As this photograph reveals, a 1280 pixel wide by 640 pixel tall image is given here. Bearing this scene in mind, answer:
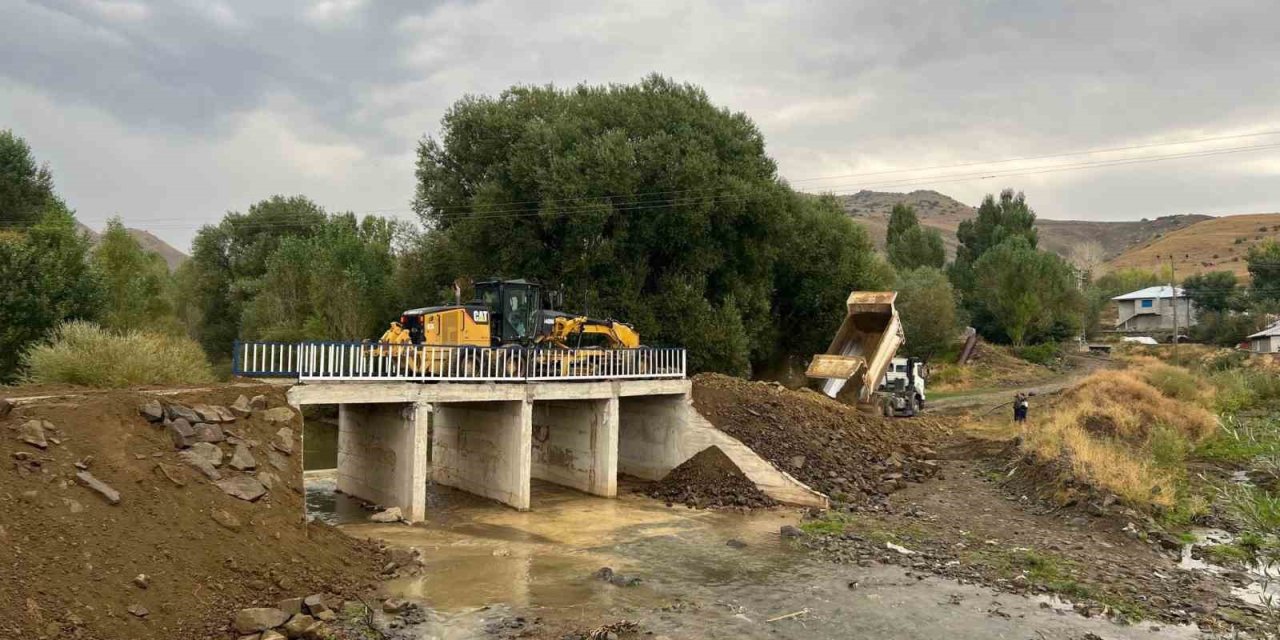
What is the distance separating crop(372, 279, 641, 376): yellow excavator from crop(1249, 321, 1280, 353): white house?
176 feet

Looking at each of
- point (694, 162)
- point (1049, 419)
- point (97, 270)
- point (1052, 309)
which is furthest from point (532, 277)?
point (1052, 309)

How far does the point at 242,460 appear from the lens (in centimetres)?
1406

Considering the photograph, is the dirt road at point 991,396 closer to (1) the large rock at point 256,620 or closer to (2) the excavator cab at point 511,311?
(2) the excavator cab at point 511,311

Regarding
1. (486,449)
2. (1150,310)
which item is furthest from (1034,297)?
(486,449)

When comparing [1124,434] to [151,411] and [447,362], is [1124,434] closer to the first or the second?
[447,362]

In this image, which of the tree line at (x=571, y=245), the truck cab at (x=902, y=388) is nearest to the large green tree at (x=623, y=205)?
the tree line at (x=571, y=245)

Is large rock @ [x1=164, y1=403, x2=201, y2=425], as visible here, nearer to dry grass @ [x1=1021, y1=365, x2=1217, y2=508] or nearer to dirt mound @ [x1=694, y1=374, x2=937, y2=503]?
dirt mound @ [x1=694, y1=374, x2=937, y2=503]

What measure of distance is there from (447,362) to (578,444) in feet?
21.0

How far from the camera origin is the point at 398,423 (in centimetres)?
1927

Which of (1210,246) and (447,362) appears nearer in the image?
(447,362)

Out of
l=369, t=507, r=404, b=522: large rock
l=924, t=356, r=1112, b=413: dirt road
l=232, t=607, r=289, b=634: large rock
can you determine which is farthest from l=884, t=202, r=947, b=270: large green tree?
l=232, t=607, r=289, b=634: large rock

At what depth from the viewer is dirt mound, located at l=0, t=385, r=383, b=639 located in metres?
10.1

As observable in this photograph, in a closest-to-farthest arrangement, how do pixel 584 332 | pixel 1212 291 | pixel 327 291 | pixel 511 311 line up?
pixel 511 311 → pixel 584 332 → pixel 327 291 → pixel 1212 291

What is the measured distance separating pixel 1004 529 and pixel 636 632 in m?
10.7
